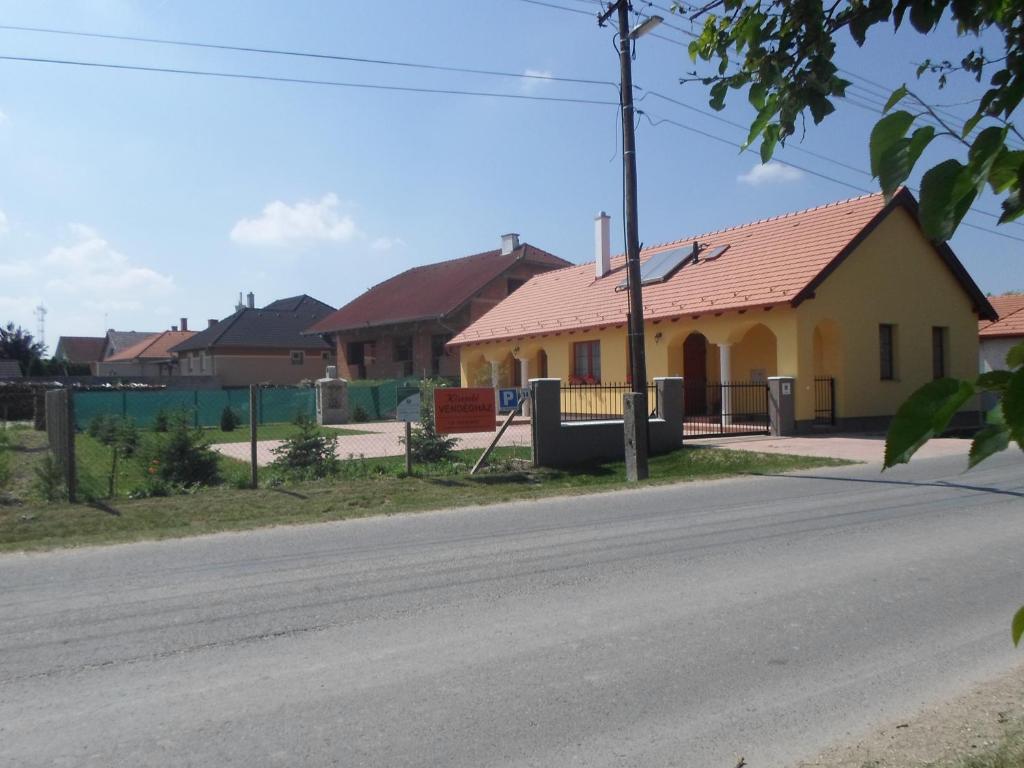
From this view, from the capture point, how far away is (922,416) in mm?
1515

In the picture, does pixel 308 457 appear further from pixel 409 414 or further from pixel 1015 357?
pixel 1015 357

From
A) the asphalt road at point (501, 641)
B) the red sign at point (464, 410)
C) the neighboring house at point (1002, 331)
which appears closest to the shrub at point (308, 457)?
the red sign at point (464, 410)

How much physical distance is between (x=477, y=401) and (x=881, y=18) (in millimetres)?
13445

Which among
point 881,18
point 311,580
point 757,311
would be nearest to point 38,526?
point 311,580

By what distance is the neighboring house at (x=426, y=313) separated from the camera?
136 ft

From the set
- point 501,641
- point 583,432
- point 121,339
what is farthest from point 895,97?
point 121,339

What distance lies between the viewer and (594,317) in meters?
28.4

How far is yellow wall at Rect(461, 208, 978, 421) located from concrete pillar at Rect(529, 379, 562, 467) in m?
8.47

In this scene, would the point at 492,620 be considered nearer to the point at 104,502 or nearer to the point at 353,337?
the point at 104,502

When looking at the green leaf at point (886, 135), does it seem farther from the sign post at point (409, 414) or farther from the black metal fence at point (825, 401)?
the black metal fence at point (825, 401)

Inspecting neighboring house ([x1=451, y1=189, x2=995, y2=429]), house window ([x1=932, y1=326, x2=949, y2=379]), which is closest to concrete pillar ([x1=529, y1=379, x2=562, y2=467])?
neighboring house ([x1=451, y1=189, x2=995, y2=429])

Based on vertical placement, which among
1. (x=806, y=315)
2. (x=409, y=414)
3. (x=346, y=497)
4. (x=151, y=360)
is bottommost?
(x=346, y=497)

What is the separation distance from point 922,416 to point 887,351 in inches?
1028

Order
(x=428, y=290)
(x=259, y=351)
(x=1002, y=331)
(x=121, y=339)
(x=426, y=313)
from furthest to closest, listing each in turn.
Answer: (x=121, y=339)
(x=259, y=351)
(x=428, y=290)
(x=426, y=313)
(x=1002, y=331)
